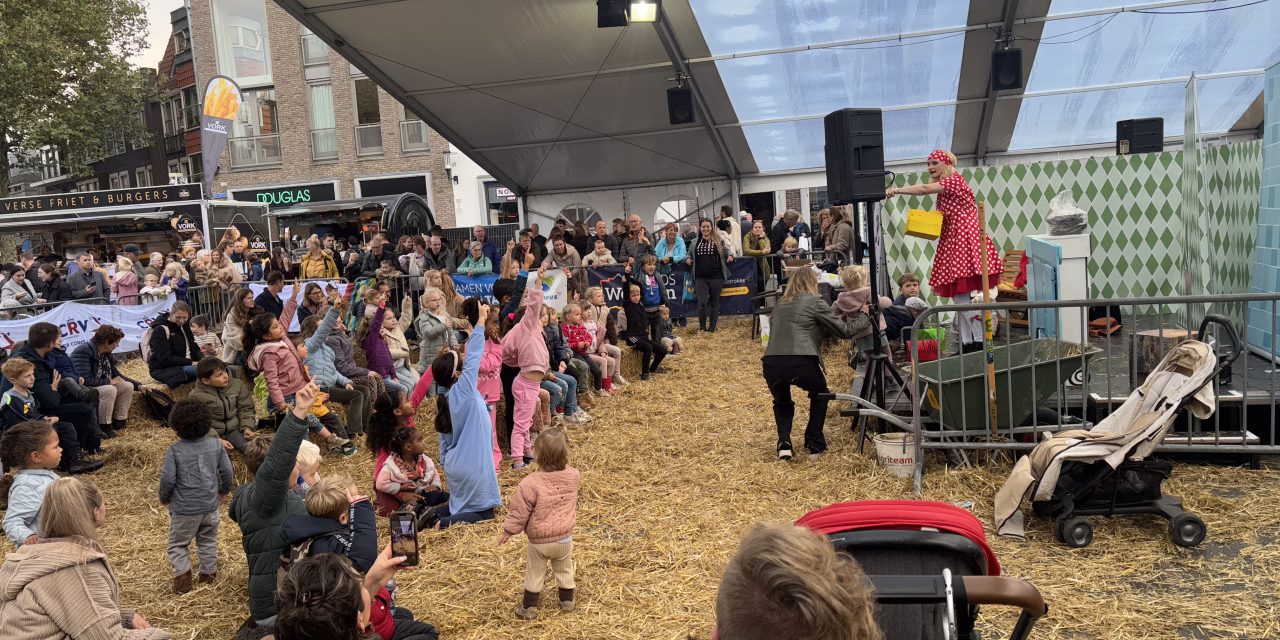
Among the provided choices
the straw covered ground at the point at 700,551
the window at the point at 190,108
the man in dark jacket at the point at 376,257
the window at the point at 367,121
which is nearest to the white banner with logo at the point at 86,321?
the straw covered ground at the point at 700,551

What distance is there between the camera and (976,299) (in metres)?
9.10

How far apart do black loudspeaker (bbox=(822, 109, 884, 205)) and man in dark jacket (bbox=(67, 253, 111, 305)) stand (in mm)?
11020

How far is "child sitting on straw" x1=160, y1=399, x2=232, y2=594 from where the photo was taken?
5934mm

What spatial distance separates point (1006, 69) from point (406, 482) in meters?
9.97

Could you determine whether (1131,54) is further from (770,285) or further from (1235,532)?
(1235,532)

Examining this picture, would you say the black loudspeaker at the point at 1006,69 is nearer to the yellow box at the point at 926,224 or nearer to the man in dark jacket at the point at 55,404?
the yellow box at the point at 926,224

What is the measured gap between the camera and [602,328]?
11508mm

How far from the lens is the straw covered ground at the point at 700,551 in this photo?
15.1ft

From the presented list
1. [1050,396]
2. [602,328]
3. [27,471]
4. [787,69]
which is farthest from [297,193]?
[1050,396]

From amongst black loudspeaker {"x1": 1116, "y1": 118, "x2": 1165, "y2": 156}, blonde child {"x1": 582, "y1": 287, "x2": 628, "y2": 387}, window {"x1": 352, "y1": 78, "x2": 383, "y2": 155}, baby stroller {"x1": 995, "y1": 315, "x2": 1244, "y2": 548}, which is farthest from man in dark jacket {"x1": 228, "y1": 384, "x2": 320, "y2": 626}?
window {"x1": 352, "y1": 78, "x2": 383, "y2": 155}

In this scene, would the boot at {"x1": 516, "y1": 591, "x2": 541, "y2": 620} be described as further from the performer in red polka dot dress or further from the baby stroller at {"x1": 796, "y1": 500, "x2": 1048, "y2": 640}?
the performer in red polka dot dress

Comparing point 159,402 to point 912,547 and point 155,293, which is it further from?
point 912,547

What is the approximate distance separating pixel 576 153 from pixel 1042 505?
1284 cm

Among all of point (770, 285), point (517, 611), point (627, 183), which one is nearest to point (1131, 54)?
point (770, 285)
